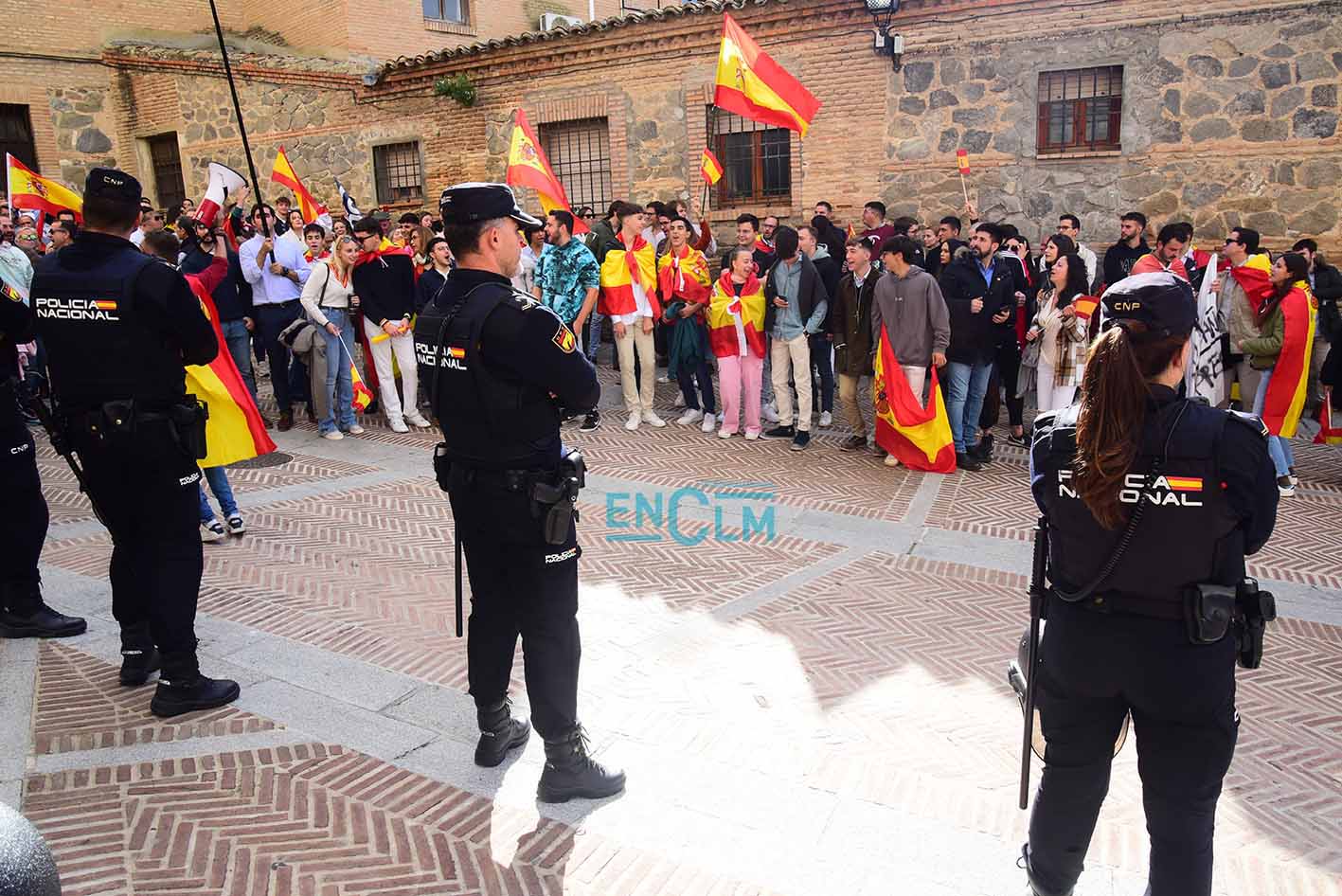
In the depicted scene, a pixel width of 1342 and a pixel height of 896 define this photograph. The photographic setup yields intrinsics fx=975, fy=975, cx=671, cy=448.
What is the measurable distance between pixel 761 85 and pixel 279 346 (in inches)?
228

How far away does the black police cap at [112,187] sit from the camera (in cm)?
425

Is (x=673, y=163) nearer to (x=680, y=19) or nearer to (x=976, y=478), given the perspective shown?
(x=680, y=19)

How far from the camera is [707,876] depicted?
332 centimetres

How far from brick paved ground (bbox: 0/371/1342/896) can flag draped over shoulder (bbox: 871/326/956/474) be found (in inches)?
58.7

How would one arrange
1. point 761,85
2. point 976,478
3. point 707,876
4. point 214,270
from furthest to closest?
point 761,85 < point 976,478 < point 214,270 < point 707,876

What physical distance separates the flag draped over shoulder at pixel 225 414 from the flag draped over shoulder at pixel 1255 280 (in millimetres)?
8028

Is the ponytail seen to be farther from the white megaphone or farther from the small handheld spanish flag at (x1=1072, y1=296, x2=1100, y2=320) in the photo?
the small handheld spanish flag at (x1=1072, y1=296, x2=1100, y2=320)

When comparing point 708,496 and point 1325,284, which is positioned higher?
point 1325,284

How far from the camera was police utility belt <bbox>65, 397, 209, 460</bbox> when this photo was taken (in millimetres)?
4184

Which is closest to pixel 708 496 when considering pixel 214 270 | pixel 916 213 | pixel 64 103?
pixel 214 270

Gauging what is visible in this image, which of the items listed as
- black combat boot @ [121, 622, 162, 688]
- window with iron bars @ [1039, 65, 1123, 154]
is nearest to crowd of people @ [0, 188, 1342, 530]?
window with iron bars @ [1039, 65, 1123, 154]

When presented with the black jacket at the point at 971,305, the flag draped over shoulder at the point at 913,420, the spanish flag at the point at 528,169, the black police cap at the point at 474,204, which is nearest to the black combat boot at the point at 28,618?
the black police cap at the point at 474,204

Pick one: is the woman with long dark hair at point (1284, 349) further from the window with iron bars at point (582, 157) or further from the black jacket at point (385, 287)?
the window with iron bars at point (582, 157)

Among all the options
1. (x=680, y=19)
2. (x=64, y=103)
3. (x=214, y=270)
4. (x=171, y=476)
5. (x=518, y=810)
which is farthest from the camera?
(x=64, y=103)
